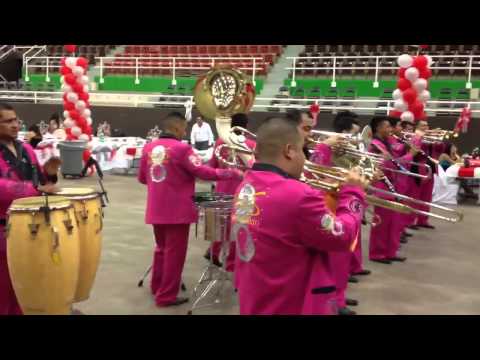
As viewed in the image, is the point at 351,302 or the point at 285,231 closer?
the point at 285,231

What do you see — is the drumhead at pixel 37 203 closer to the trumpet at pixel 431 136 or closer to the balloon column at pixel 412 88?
the trumpet at pixel 431 136

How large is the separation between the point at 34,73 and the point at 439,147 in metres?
16.0

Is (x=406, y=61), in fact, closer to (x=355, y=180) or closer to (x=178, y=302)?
(x=178, y=302)

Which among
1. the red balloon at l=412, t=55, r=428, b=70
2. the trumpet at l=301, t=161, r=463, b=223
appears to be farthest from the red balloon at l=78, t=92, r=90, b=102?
the trumpet at l=301, t=161, r=463, b=223

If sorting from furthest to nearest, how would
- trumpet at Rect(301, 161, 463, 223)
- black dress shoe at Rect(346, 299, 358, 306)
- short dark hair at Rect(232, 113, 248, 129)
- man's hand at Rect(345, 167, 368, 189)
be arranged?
1. short dark hair at Rect(232, 113, 248, 129)
2. black dress shoe at Rect(346, 299, 358, 306)
3. trumpet at Rect(301, 161, 463, 223)
4. man's hand at Rect(345, 167, 368, 189)

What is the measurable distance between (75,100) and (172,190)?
25.3ft

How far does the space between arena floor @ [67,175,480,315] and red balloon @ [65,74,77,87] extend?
4612mm

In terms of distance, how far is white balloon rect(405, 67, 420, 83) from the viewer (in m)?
8.02

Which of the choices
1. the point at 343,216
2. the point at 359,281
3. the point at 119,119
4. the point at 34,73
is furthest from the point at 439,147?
the point at 34,73

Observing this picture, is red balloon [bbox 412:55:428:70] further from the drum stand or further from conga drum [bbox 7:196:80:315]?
conga drum [bbox 7:196:80:315]

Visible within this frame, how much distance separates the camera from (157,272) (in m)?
4.44

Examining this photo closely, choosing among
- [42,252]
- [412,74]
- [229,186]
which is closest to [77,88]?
[412,74]

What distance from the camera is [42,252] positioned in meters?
3.17

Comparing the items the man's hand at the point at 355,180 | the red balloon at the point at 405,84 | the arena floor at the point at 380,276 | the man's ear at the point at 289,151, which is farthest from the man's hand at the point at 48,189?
the red balloon at the point at 405,84
